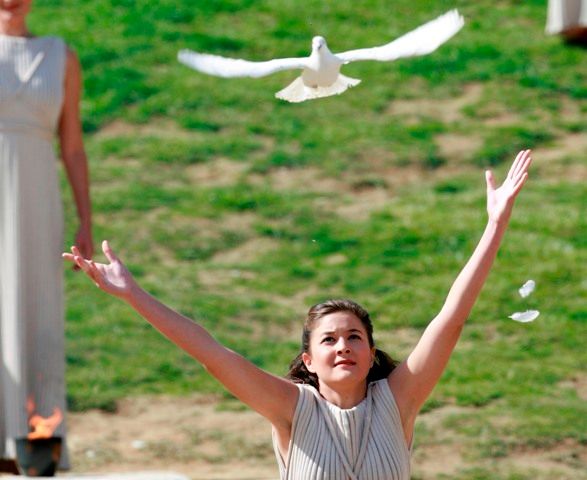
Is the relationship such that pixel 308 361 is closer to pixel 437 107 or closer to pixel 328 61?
pixel 328 61

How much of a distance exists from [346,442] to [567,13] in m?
8.98

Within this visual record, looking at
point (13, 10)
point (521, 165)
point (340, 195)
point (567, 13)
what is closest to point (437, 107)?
point (567, 13)

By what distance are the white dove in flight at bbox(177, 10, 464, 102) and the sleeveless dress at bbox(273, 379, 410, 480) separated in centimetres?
→ 84

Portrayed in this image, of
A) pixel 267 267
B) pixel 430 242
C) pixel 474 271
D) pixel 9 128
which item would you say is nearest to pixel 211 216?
pixel 267 267

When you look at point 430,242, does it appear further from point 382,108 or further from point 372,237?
point 382,108

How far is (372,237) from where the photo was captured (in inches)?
380

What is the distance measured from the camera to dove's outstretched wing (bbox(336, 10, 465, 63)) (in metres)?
3.96

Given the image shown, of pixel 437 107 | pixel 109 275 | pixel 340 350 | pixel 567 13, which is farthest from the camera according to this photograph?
pixel 567 13

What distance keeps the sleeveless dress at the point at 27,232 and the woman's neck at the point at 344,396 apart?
2.70 m

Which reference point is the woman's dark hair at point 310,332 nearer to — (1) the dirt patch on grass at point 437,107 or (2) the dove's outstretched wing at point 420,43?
(2) the dove's outstretched wing at point 420,43

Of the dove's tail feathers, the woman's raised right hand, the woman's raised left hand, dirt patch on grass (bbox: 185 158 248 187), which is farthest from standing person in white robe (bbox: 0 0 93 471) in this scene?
dirt patch on grass (bbox: 185 158 248 187)

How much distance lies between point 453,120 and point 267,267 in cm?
251

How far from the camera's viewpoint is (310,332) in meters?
3.82

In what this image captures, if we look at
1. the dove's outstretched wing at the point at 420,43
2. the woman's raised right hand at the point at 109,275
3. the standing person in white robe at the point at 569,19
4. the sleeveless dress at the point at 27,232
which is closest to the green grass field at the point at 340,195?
the standing person in white robe at the point at 569,19
